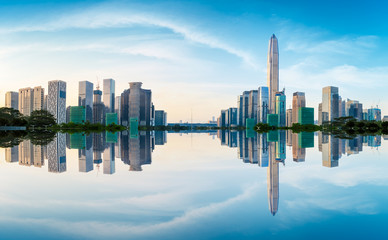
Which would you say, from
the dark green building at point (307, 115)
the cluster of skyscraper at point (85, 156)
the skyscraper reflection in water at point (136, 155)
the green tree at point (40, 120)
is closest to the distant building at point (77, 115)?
A: the green tree at point (40, 120)

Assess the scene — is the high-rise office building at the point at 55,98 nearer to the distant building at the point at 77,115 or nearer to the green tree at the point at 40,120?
the distant building at the point at 77,115

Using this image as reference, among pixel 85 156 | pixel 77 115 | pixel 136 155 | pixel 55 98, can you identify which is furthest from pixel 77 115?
pixel 136 155

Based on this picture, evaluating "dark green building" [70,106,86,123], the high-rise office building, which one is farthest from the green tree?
the high-rise office building

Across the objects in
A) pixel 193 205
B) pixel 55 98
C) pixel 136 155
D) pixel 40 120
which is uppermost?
pixel 55 98

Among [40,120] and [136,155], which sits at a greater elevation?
[40,120]

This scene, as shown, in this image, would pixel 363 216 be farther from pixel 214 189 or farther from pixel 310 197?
pixel 214 189

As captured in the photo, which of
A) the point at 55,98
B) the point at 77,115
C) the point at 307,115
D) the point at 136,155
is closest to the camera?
the point at 136,155

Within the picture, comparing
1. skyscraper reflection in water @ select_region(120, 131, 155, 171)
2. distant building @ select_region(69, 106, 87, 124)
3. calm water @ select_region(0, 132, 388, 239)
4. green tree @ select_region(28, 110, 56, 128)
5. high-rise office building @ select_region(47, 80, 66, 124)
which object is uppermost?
high-rise office building @ select_region(47, 80, 66, 124)

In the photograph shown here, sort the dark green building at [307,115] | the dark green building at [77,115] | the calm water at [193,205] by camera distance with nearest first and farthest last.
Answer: the calm water at [193,205]
the dark green building at [307,115]
the dark green building at [77,115]

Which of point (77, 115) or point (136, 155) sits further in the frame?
point (77, 115)

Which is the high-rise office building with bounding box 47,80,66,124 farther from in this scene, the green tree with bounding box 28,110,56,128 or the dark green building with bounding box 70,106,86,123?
the green tree with bounding box 28,110,56,128

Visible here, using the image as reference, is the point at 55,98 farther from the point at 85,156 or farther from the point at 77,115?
the point at 85,156

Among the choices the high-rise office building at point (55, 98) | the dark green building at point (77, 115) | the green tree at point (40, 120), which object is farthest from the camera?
the high-rise office building at point (55, 98)

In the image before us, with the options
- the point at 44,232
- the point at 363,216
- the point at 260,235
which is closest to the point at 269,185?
the point at 363,216
